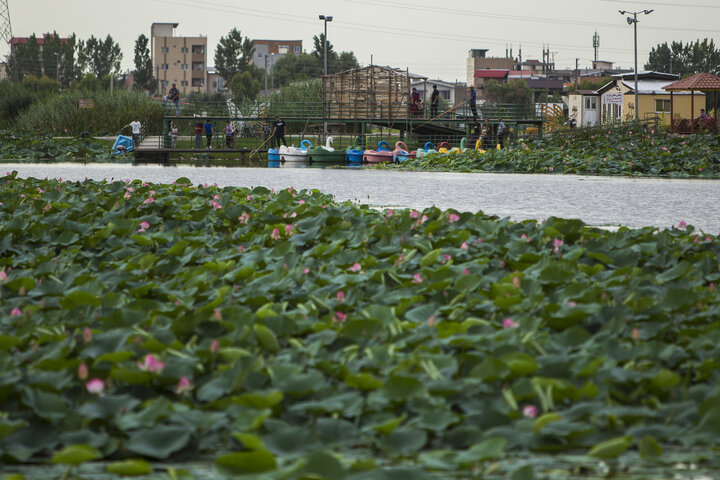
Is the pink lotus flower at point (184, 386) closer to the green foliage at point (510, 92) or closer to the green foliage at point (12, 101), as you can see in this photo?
the green foliage at point (12, 101)

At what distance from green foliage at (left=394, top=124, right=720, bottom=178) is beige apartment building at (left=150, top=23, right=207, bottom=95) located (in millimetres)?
99580

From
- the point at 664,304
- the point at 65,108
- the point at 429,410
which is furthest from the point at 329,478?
the point at 65,108

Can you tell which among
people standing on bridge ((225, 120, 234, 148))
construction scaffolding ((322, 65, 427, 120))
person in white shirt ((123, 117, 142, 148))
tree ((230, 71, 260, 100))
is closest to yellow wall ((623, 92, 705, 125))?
construction scaffolding ((322, 65, 427, 120))

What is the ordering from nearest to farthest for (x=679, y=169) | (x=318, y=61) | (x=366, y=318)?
(x=366, y=318), (x=679, y=169), (x=318, y=61)

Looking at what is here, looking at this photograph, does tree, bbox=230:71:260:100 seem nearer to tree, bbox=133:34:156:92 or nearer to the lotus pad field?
tree, bbox=133:34:156:92

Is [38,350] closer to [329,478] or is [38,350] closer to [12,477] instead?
[12,477]

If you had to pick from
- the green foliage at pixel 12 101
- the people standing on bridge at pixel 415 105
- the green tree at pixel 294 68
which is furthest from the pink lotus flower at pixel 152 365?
the green tree at pixel 294 68

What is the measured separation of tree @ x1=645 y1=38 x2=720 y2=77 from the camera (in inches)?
3745

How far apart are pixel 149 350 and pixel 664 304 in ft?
6.13

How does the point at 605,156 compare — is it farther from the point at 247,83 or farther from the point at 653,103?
the point at 247,83

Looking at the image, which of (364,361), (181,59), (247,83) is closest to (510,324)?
(364,361)

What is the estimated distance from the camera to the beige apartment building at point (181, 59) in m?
117

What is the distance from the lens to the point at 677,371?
2.63 metres

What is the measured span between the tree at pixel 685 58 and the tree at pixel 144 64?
5641 centimetres
